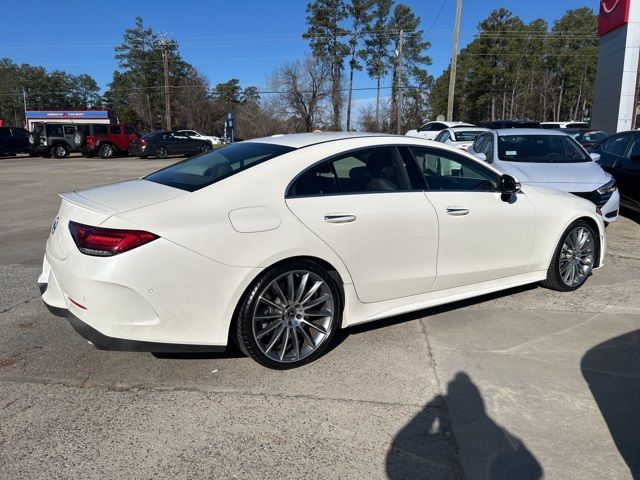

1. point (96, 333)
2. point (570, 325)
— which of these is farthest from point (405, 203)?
point (96, 333)

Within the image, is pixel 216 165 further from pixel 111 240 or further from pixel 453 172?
pixel 453 172

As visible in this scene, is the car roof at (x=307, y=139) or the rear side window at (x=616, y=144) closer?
the car roof at (x=307, y=139)

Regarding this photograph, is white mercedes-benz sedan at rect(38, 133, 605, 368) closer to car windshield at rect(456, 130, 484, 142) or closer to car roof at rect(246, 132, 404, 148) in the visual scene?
car roof at rect(246, 132, 404, 148)

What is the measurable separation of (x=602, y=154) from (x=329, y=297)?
8.10m

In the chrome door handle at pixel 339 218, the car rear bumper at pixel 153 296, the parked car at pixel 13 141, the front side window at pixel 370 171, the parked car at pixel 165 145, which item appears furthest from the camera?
the parked car at pixel 13 141

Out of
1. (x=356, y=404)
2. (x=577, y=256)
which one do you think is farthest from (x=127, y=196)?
(x=577, y=256)

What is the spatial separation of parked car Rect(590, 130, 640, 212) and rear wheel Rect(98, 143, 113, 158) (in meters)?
27.1

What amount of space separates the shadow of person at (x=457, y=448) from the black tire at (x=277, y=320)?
2.86 ft

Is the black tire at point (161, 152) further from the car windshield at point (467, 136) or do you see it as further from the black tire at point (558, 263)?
the black tire at point (558, 263)

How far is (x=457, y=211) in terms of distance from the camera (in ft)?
13.4

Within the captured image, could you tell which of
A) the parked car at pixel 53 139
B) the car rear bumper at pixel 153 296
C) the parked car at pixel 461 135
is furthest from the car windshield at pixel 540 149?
the parked car at pixel 53 139

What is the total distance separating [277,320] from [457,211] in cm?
171

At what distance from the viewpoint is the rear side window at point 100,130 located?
29.8 metres

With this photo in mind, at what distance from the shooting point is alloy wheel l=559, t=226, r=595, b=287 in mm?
5020
